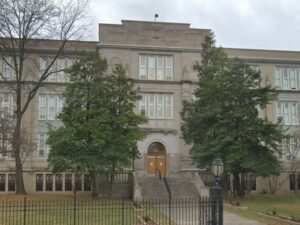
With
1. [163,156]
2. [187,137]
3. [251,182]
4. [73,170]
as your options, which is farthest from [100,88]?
[251,182]

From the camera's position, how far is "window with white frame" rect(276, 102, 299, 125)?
4847 centimetres

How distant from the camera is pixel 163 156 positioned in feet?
146

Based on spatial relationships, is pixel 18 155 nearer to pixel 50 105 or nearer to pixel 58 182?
pixel 58 182

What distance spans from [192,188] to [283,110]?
52.0 ft

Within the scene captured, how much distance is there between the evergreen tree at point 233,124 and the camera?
3519cm

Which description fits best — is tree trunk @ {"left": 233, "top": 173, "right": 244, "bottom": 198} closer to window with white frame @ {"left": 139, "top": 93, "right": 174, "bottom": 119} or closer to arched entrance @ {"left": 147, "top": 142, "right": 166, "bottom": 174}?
arched entrance @ {"left": 147, "top": 142, "right": 166, "bottom": 174}

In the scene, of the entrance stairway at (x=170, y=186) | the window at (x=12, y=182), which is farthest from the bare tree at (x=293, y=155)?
the window at (x=12, y=182)

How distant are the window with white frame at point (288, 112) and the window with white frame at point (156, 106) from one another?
1119 centimetres

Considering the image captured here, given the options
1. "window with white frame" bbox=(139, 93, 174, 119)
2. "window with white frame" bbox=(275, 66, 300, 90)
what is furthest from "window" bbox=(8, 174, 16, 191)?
"window with white frame" bbox=(275, 66, 300, 90)

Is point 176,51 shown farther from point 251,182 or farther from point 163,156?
point 251,182

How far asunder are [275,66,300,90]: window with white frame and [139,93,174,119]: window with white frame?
1170 cm

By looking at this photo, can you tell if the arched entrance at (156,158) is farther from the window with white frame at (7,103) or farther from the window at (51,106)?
the window with white frame at (7,103)

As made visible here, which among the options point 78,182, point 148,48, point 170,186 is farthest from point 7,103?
point 170,186

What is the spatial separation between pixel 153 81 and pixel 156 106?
7.51 feet
